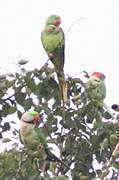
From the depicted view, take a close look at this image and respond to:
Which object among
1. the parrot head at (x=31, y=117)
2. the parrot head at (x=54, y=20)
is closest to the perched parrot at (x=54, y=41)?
the parrot head at (x=54, y=20)

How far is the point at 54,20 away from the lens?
6.14 meters

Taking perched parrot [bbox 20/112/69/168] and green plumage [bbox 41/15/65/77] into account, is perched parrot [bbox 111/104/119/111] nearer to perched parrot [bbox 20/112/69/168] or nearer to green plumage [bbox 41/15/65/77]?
perched parrot [bbox 20/112/69/168]

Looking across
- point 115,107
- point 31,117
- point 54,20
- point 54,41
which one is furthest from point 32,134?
point 54,20

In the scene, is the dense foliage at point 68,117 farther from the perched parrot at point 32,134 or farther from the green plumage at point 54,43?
the green plumage at point 54,43

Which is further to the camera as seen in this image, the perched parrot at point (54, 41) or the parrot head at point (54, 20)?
the parrot head at point (54, 20)

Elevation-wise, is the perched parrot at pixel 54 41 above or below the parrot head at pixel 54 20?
below

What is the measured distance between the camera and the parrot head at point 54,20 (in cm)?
614

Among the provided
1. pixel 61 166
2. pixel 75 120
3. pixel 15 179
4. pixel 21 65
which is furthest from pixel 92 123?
pixel 15 179

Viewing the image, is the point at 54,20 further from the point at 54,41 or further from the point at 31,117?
the point at 31,117

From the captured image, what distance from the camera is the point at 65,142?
14.2 ft

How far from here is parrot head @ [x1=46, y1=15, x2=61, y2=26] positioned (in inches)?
242

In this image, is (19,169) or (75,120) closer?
(19,169)

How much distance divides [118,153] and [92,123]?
2.73ft

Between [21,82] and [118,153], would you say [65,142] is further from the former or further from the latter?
[118,153]
